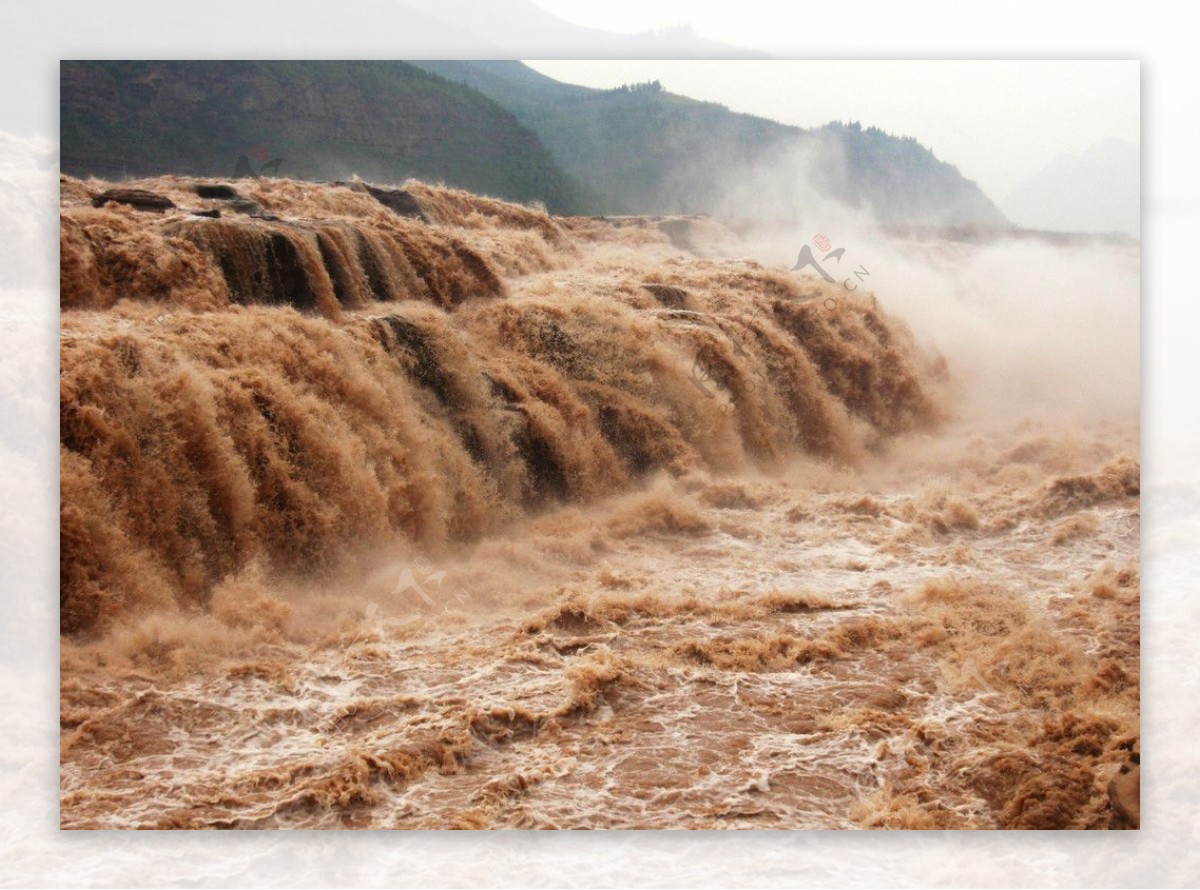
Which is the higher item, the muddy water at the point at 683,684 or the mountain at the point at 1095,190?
the mountain at the point at 1095,190

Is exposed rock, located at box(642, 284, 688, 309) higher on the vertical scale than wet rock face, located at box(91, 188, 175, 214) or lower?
lower

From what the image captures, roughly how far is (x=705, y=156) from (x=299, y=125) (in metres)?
1.67

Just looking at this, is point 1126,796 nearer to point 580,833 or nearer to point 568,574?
point 580,833

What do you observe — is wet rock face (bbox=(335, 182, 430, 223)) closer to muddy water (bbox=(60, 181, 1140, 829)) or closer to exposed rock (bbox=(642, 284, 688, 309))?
muddy water (bbox=(60, 181, 1140, 829))

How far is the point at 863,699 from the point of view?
409cm

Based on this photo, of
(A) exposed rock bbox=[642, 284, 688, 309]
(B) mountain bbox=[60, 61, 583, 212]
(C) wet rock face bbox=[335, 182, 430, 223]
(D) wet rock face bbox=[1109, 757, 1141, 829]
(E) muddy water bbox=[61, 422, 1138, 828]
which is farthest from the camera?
(A) exposed rock bbox=[642, 284, 688, 309]

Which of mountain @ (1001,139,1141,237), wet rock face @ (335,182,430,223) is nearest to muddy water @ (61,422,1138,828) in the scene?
mountain @ (1001,139,1141,237)

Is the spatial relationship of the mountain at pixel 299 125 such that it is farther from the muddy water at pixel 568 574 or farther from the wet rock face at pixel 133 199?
the muddy water at pixel 568 574

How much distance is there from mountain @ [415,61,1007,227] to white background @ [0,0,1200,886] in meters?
0.25

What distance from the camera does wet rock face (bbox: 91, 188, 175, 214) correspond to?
14.1 ft

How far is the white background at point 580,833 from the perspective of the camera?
382 centimetres

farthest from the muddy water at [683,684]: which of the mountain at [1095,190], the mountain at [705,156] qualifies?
the mountain at [705,156]

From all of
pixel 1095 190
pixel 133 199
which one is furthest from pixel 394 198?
pixel 1095 190

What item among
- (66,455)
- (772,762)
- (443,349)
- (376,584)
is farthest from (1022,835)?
(66,455)
